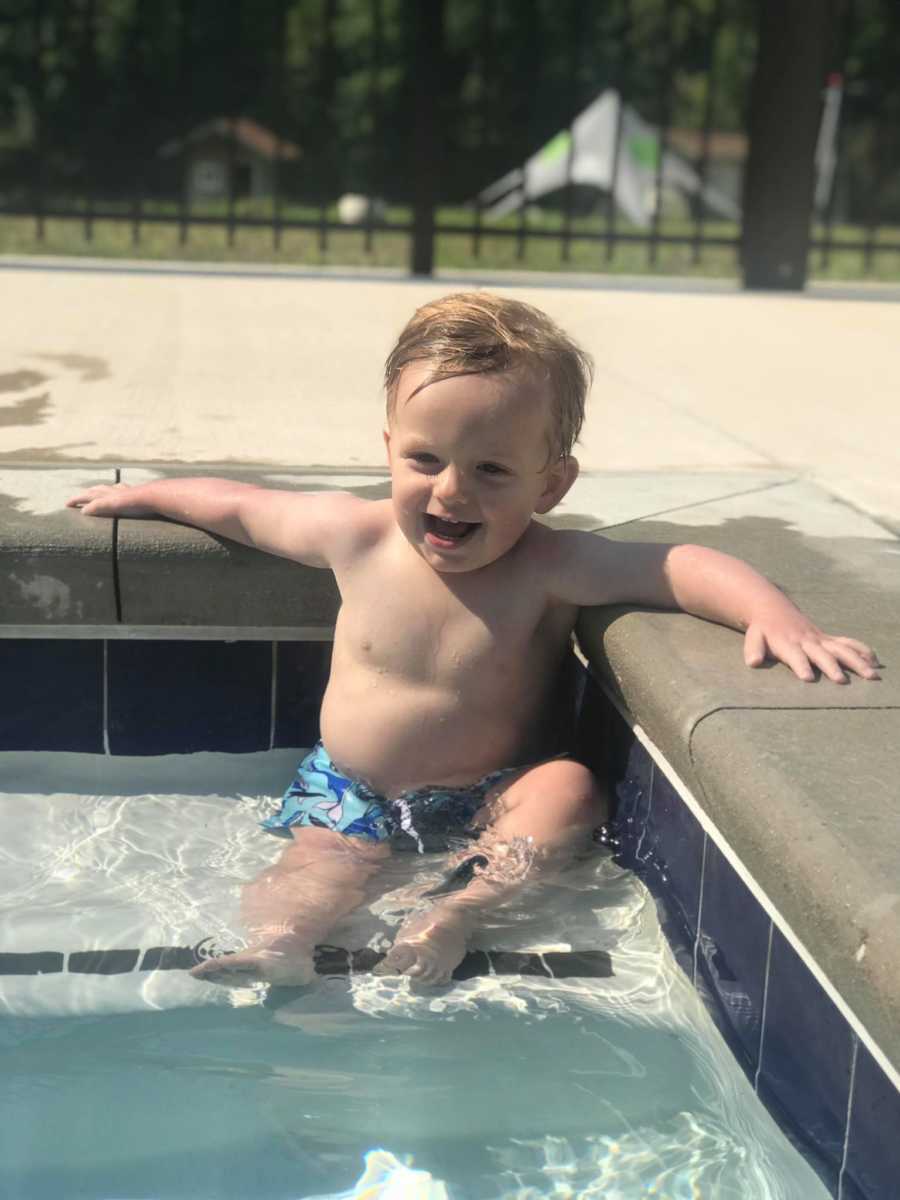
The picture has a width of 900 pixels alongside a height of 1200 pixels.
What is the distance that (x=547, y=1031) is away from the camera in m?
2.12

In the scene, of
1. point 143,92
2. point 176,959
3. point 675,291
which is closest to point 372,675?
point 176,959

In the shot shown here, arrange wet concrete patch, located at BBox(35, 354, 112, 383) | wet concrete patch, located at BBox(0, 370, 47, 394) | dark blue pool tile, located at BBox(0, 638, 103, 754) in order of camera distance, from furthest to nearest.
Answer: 1. wet concrete patch, located at BBox(35, 354, 112, 383)
2. wet concrete patch, located at BBox(0, 370, 47, 394)
3. dark blue pool tile, located at BBox(0, 638, 103, 754)

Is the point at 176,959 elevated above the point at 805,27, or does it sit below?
below

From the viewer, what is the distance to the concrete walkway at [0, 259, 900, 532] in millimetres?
3662

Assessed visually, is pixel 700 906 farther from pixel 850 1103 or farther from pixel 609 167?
pixel 609 167

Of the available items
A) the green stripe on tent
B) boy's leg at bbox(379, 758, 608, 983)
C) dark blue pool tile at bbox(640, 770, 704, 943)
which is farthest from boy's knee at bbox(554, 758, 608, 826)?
the green stripe on tent

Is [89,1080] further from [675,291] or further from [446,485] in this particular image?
[675,291]

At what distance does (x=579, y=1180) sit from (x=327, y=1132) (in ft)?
1.03

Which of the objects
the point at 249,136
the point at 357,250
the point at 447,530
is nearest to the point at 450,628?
the point at 447,530

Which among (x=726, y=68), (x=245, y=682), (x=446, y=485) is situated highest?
(x=726, y=68)

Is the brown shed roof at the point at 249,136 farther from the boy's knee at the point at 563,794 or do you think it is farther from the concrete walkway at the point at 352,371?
the boy's knee at the point at 563,794

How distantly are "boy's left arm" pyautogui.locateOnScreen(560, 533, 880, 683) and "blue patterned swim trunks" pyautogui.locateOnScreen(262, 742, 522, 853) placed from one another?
36cm

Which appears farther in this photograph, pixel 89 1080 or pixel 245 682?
pixel 245 682

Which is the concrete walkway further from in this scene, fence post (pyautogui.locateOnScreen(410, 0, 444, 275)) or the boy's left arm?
the boy's left arm
